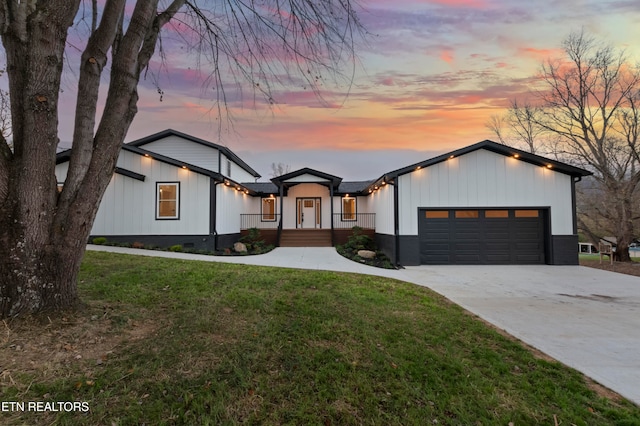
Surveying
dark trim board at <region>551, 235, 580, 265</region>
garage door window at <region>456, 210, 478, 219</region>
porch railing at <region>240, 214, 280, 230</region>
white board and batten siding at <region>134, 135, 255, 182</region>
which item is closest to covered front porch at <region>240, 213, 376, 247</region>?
porch railing at <region>240, 214, 280, 230</region>

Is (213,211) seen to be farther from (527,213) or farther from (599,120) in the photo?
(599,120)

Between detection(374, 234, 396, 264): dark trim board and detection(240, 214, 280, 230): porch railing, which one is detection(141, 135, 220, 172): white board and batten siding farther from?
detection(374, 234, 396, 264): dark trim board

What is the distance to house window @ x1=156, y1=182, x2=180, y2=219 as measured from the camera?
1281cm

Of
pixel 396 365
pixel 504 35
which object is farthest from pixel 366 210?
pixel 396 365

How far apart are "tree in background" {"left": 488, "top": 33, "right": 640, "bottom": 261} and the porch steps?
13046 mm

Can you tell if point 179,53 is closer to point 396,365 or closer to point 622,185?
point 396,365

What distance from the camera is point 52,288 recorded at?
3.36 metres

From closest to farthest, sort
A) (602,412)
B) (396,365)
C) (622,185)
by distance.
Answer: (602,412)
(396,365)
(622,185)

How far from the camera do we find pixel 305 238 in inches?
A: 641

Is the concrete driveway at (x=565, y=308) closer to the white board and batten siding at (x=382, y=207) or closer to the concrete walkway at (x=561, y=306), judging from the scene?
the concrete walkway at (x=561, y=306)

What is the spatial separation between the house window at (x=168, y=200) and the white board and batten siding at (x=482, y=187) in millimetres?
9330

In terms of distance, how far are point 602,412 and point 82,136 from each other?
5.86m

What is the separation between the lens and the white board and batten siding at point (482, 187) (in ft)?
37.9

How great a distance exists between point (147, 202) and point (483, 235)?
13758 millimetres
